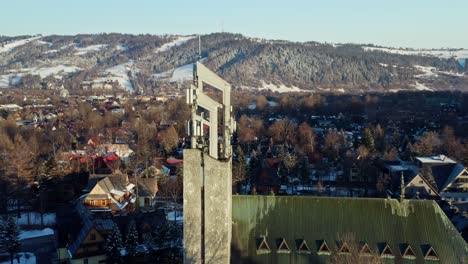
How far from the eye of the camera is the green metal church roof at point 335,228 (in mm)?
17250

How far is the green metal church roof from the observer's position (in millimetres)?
17250

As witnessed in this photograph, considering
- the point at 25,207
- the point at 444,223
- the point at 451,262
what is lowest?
the point at 25,207

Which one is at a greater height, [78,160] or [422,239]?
[422,239]

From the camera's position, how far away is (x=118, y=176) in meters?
45.9

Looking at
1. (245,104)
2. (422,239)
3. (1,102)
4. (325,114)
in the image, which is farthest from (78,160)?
(1,102)

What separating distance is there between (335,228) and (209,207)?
584 centimetres

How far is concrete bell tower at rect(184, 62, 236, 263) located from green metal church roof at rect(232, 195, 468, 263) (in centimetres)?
184

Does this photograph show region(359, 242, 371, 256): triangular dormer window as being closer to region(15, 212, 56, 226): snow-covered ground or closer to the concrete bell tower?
the concrete bell tower

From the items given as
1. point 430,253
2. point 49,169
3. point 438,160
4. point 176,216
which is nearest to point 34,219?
point 49,169

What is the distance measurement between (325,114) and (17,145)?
82.1 metres

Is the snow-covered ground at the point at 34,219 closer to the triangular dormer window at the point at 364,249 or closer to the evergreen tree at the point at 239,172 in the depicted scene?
the evergreen tree at the point at 239,172

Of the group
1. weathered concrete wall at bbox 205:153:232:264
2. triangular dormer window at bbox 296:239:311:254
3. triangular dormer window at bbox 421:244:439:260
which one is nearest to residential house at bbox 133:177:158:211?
triangular dormer window at bbox 296:239:311:254

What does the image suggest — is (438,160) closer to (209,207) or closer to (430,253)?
(430,253)

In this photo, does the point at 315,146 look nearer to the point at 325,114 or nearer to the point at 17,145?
the point at 17,145
